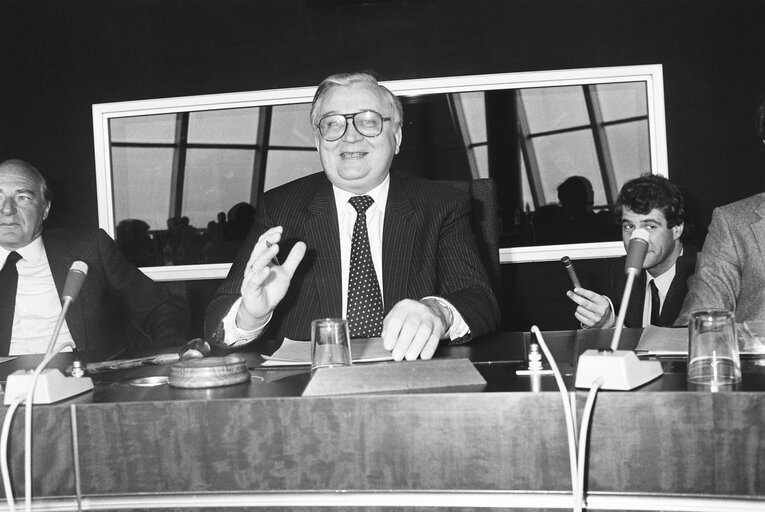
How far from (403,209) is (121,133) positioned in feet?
7.06

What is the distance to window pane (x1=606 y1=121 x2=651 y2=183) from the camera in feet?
11.7

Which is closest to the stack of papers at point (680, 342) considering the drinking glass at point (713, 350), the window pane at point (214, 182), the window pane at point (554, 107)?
the drinking glass at point (713, 350)

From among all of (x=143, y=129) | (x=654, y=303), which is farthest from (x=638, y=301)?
(x=143, y=129)

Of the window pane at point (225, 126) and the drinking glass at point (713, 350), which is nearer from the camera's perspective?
the drinking glass at point (713, 350)

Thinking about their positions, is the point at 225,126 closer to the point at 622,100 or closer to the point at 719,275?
the point at 622,100

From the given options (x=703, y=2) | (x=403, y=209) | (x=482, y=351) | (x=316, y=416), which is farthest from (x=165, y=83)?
(x=316, y=416)

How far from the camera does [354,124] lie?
6.89ft

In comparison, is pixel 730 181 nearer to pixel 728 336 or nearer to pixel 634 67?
pixel 634 67

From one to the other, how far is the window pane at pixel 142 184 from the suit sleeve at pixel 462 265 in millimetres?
2035

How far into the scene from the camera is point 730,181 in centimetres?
353

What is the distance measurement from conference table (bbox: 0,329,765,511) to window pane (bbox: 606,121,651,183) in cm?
255

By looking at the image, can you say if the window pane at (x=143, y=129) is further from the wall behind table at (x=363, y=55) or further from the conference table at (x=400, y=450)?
the conference table at (x=400, y=450)

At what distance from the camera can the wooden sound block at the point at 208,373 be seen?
1.19 meters

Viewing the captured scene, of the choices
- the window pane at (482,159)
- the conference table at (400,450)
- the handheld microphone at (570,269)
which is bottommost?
the conference table at (400,450)
